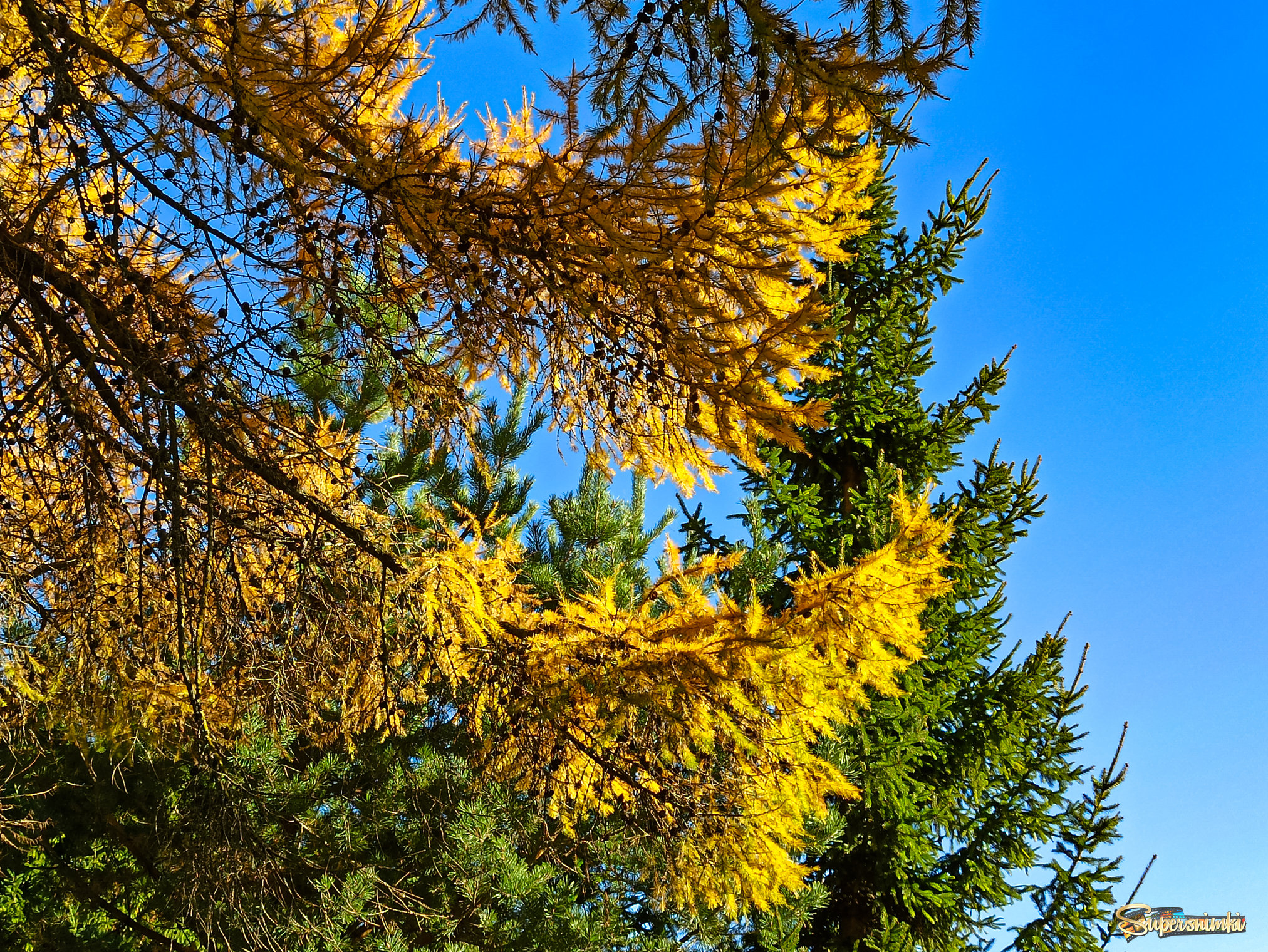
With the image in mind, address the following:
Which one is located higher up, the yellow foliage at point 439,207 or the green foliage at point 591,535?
the green foliage at point 591,535

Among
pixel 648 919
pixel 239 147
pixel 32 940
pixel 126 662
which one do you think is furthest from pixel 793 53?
pixel 32 940

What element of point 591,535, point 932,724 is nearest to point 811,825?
point 932,724

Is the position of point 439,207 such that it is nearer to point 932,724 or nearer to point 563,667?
point 563,667

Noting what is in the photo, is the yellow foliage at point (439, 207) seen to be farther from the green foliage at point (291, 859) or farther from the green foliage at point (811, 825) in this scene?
the green foliage at point (291, 859)

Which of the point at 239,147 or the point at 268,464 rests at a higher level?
the point at 239,147

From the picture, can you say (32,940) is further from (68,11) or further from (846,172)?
(846,172)

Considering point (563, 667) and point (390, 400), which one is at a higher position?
point (390, 400)

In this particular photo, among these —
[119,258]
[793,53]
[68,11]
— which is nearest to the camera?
[793,53]

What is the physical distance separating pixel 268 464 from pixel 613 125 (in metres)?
1.88

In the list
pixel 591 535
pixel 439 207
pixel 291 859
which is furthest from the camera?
pixel 591 535

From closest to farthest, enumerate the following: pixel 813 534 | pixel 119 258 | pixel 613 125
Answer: pixel 119 258 → pixel 613 125 → pixel 813 534

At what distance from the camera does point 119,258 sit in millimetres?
3006

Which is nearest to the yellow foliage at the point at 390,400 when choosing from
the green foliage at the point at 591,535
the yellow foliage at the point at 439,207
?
the yellow foliage at the point at 439,207

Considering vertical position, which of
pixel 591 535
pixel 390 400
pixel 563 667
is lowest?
pixel 563 667
